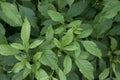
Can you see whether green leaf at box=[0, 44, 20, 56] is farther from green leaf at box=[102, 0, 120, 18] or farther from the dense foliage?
green leaf at box=[102, 0, 120, 18]

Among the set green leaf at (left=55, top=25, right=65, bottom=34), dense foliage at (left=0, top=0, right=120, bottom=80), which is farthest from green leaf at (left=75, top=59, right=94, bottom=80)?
green leaf at (left=55, top=25, right=65, bottom=34)

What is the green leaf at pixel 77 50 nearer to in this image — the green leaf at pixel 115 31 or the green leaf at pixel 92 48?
the green leaf at pixel 92 48

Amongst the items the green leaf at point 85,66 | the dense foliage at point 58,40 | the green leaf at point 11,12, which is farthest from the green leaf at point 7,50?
the green leaf at point 85,66

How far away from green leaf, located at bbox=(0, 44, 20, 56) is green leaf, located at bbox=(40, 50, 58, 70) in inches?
3.5

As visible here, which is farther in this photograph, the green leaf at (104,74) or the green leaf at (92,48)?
the green leaf at (104,74)

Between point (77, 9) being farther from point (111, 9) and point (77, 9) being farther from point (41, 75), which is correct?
point (41, 75)

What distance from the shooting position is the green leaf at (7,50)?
0.98m

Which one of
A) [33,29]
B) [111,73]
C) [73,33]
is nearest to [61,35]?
[73,33]

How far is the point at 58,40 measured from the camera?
1062 mm

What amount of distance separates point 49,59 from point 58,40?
0.30 feet

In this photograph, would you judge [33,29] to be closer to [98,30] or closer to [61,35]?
[61,35]

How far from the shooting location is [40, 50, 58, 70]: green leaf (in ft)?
3.26

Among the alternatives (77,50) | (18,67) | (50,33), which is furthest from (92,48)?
(18,67)

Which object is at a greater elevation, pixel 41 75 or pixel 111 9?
pixel 111 9
